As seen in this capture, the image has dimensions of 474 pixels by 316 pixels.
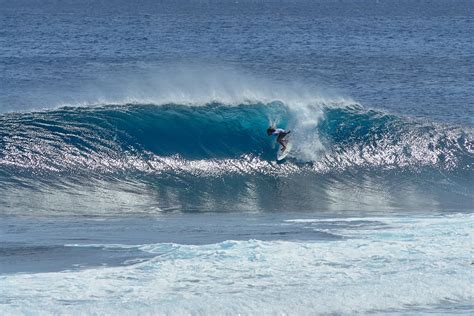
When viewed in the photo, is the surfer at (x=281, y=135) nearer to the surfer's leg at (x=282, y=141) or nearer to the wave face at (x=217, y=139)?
the surfer's leg at (x=282, y=141)

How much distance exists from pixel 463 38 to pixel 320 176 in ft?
152

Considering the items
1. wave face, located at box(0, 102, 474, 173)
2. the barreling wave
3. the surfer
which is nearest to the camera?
the barreling wave

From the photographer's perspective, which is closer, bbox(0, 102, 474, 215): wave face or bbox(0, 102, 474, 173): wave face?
bbox(0, 102, 474, 215): wave face

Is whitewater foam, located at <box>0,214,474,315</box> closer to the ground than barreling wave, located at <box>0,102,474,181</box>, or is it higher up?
closer to the ground

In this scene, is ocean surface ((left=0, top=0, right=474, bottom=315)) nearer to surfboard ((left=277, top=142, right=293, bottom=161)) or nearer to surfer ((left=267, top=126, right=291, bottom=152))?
surfboard ((left=277, top=142, right=293, bottom=161))

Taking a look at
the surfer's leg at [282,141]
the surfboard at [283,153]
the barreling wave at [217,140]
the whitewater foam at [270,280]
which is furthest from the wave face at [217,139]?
the whitewater foam at [270,280]

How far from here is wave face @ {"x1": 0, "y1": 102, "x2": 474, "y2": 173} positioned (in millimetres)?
25569

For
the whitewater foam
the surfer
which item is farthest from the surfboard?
the whitewater foam

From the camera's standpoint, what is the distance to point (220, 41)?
6719 centimetres

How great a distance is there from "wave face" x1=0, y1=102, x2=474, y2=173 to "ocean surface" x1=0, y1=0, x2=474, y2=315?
0.19 ft

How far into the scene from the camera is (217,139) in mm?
27188

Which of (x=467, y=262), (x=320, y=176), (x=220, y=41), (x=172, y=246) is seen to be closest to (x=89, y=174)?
(x=320, y=176)

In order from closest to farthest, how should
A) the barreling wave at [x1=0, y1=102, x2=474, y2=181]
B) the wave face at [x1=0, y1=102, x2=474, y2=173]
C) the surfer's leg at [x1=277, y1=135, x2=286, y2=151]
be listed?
1. the barreling wave at [x1=0, y1=102, x2=474, y2=181]
2. the wave face at [x1=0, y1=102, x2=474, y2=173]
3. the surfer's leg at [x1=277, y1=135, x2=286, y2=151]

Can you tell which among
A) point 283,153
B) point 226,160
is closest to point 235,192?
point 226,160
